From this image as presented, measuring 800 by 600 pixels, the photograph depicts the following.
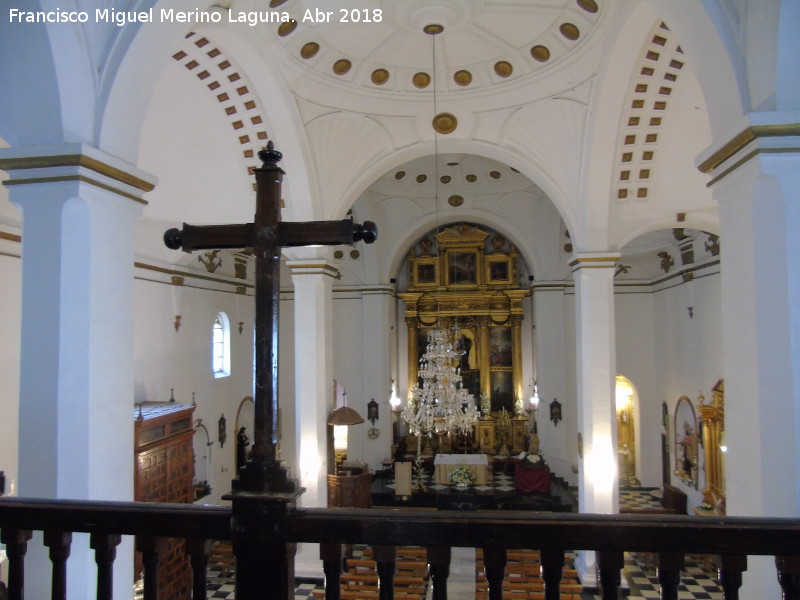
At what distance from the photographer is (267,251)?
2344 millimetres

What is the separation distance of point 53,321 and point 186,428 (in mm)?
7356

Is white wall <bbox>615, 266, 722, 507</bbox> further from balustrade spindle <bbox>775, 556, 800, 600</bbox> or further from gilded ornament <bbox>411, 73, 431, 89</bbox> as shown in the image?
balustrade spindle <bbox>775, 556, 800, 600</bbox>

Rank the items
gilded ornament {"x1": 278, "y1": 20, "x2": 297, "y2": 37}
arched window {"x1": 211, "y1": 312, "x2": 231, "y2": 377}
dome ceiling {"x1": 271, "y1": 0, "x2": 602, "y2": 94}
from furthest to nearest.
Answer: arched window {"x1": 211, "y1": 312, "x2": 231, "y2": 377}, gilded ornament {"x1": 278, "y1": 20, "x2": 297, "y2": 37}, dome ceiling {"x1": 271, "y1": 0, "x2": 602, "y2": 94}

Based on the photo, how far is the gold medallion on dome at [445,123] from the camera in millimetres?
9641

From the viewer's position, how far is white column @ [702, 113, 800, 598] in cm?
349

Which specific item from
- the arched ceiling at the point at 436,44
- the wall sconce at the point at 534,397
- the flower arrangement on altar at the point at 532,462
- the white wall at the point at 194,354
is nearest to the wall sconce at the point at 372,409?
the white wall at the point at 194,354

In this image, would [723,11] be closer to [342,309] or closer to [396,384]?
[342,309]

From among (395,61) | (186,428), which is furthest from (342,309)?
(395,61)

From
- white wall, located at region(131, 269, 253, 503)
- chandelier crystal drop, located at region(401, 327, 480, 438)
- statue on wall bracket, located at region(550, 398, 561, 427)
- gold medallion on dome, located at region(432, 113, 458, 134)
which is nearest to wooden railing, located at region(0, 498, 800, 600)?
gold medallion on dome, located at region(432, 113, 458, 134)

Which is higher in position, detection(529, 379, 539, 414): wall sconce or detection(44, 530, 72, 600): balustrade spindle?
detection(44, 530, 72, 600): balustrade spindle

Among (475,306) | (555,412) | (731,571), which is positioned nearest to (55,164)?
(731,571)

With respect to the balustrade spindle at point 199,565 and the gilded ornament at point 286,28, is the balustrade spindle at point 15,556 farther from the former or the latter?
the gilded ornament at point 286,28

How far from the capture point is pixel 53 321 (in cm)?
385

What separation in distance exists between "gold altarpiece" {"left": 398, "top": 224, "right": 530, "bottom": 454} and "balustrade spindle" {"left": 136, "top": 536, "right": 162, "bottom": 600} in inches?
622
